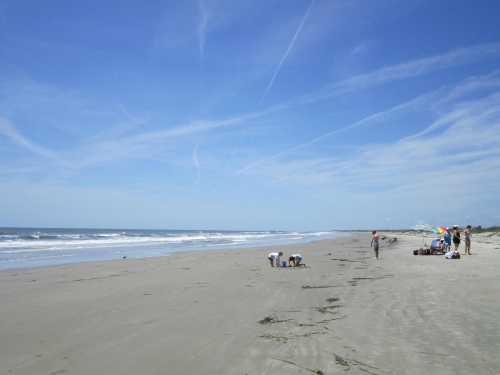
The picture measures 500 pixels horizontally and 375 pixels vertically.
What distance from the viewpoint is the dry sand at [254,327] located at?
194 inches

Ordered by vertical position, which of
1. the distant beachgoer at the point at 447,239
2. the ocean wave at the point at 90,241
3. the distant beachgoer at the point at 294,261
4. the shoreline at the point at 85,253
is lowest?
the shoreline at the point at 85,253

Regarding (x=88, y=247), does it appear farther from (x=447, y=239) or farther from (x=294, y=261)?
(x=447, y=239)

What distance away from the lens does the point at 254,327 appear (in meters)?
6.66

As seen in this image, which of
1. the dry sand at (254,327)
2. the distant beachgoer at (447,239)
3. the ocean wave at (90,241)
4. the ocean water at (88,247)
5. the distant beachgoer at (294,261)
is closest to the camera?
the dry sand at (254,327)

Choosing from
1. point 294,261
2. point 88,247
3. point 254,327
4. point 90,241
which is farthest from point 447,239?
point 90,241

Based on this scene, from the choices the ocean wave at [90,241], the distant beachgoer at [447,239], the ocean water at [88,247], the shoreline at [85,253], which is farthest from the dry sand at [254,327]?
the ocean wave at [90,241]

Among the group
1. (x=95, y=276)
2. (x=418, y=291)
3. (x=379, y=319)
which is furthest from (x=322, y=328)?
(x=95, y=276)

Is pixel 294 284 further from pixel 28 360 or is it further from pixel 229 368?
pixel 28 360

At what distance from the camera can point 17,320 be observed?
24.4 ft

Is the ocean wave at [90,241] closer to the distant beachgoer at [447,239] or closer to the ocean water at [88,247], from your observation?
the ocean water at [88,247]

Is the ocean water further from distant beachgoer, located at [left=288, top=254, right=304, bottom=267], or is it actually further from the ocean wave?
distant beachgoer, located at [left=288, top=254, right=304, bottom=267]

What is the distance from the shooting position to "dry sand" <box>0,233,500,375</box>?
4.93 metres

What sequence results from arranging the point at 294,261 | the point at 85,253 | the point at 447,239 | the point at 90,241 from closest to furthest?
the point at 294,261
the point at 447,239
the point at 85,253
the point at 90,241

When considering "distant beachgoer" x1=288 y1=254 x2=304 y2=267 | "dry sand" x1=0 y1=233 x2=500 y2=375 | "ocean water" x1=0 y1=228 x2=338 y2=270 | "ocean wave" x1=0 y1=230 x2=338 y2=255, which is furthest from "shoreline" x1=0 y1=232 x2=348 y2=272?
"distant beachgoer" x1=288 y1=254 x2=304 y2=267
